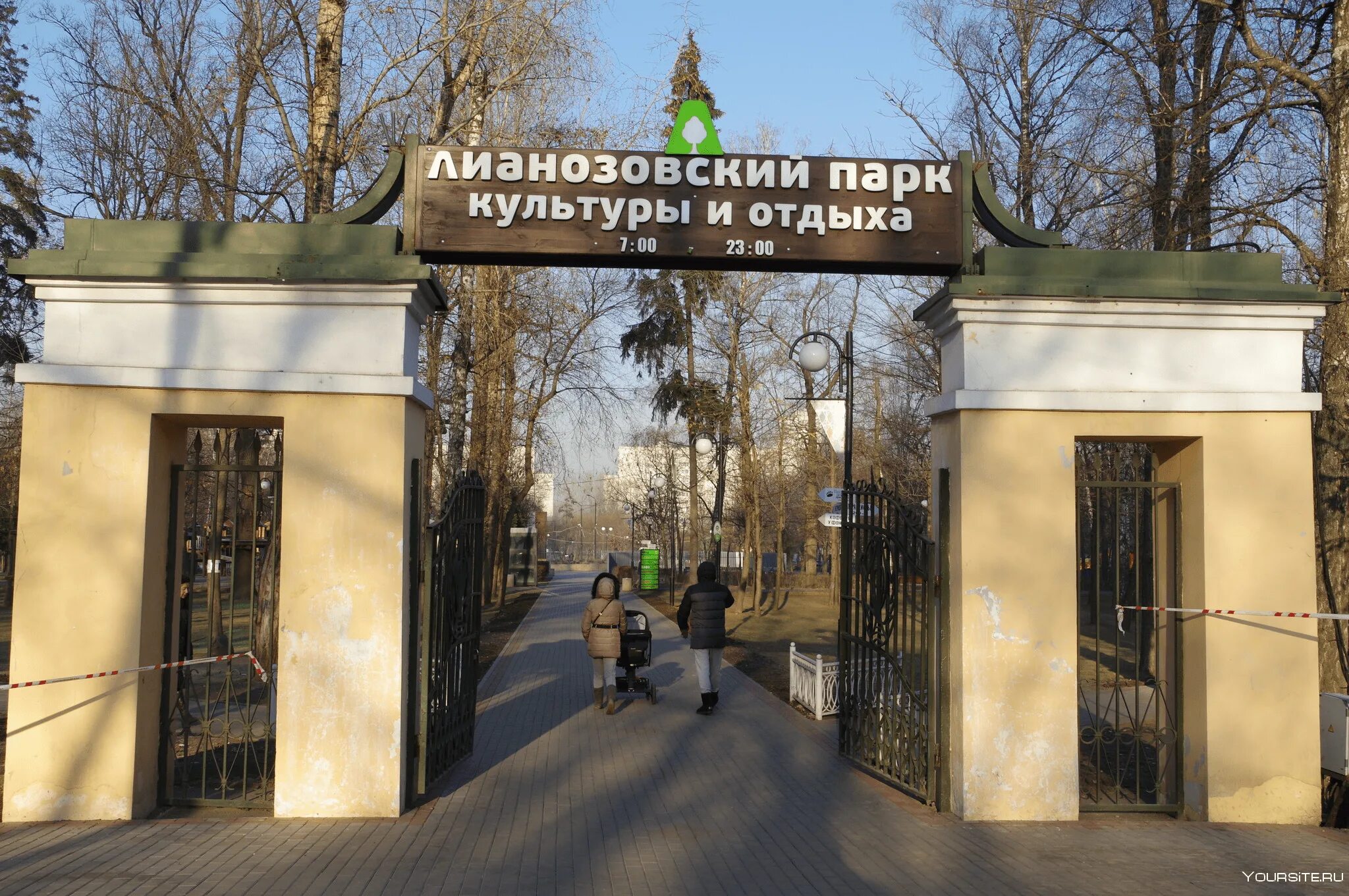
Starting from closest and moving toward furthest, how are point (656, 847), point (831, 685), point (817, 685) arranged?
point (656, 847) < point (817, 685) < point (831, 685)

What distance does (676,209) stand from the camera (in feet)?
27.8

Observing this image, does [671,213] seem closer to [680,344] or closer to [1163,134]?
[1163,134]

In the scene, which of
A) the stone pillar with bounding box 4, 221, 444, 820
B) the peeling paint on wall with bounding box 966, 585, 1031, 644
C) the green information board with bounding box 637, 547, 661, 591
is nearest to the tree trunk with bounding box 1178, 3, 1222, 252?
the peeling paint on wall with bounding box 966, 585, 1031, 644

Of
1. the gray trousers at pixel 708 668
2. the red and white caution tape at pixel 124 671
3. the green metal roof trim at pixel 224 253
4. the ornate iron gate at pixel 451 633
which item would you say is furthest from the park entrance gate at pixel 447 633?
the gray trousers at pixel 708 668

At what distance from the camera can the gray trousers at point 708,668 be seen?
43.2 feet

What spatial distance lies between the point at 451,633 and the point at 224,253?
137 inches

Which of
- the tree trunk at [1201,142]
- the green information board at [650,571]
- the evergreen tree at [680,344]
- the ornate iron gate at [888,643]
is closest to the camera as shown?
the ornate iron gate at [888,643]

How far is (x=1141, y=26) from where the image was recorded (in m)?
14.0

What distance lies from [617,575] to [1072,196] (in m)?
9.17

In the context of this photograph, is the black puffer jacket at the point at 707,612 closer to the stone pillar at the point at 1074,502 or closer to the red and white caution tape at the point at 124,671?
the stone pillar at the point at 1074,502

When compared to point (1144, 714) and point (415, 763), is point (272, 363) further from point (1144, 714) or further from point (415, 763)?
point (1144, 714)

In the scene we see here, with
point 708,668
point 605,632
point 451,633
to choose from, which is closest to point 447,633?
point 451,633

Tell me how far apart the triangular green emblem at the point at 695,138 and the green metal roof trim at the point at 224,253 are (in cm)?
214

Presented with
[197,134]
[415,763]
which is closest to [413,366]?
[415,763]
